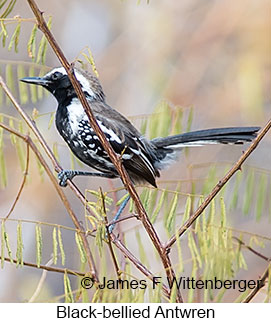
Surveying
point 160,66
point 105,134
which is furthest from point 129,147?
point 160,66

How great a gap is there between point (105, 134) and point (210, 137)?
0.40m

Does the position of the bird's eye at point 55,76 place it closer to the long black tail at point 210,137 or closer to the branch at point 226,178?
the long black tail at point 210,137

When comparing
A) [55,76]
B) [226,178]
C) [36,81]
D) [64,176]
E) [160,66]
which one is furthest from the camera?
[160,66]

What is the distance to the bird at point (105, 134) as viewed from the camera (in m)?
2.53

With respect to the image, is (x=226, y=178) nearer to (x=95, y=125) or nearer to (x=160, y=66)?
(x=95, y=125)

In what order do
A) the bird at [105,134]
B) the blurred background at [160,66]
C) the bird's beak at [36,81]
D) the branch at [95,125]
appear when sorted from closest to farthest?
the branch at [95,125] → the bird's beak at [36,81] → the bird at [105,134] → the blurred background at [160,66]

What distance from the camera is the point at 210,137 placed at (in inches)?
102

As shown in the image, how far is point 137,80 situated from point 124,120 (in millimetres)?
Answer: 1589

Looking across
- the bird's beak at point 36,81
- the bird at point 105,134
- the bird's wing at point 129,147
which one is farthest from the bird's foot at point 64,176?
the bird's beak at point 36,81

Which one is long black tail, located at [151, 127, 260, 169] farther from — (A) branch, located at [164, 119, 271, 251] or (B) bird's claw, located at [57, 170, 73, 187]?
(A) branch, located at [164, 119, 271, 251]

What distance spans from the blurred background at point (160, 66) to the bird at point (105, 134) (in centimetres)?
112

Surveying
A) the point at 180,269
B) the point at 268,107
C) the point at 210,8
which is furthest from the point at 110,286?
the point at 210,8

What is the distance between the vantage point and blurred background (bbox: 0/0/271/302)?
398cm

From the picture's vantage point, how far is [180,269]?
5.19 feet
